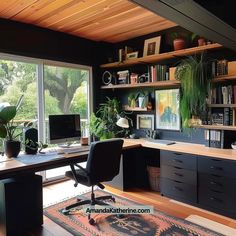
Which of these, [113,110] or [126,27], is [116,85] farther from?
[126,27]

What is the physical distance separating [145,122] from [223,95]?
146cm

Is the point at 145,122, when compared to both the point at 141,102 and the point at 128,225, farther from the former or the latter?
the point at 128,225

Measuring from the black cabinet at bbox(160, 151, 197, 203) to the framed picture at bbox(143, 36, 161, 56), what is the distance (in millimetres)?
1583

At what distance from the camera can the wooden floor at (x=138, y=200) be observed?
2.55 m

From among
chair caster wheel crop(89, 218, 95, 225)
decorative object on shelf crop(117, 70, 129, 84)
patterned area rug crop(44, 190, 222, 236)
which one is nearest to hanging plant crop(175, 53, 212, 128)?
decorative object on shelf crop(117, 70, 129, 84)

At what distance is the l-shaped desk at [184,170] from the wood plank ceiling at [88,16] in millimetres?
1775

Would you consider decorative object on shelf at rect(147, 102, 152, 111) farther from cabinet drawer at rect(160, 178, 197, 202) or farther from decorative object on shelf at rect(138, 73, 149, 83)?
cabinet drawer at rect(160, 178, 197, 202)

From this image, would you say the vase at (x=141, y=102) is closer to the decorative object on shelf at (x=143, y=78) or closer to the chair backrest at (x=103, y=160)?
the decorative object on shelf at (x=143, y=78)

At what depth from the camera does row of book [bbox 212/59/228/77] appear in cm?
296

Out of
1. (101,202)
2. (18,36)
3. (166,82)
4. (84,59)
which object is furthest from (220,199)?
(18,36)

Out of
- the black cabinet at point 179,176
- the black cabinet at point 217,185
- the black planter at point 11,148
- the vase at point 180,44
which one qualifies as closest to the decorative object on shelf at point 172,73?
the vase at point 180,44

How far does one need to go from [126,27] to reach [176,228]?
2861mm

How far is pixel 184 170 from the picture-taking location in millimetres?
3133

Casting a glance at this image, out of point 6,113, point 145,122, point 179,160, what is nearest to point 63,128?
point 6,113
